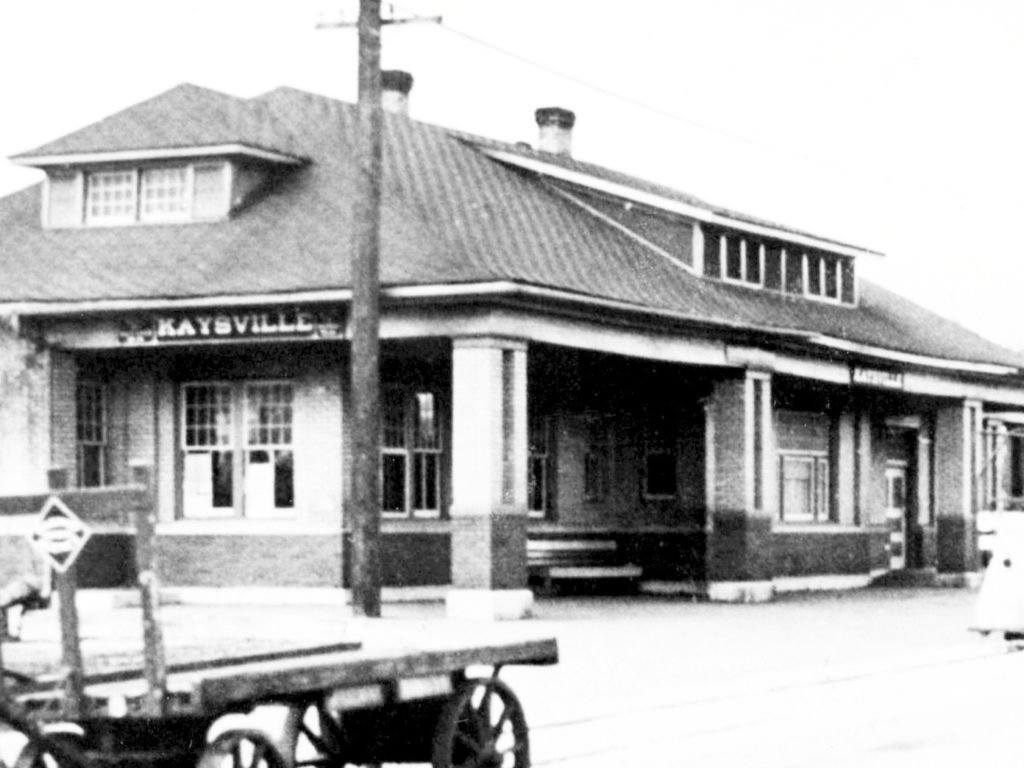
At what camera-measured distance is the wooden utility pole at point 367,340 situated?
19.5 m

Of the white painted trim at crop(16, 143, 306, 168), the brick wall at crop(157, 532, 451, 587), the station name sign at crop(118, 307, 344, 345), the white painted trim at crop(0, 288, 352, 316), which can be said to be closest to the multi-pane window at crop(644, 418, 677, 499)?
the brick wall at crop(157, 532, 451, 587)

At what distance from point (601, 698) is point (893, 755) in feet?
13.1

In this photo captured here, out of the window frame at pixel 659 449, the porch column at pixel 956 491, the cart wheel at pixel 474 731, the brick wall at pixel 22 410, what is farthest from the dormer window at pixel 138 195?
the cart wheel at pixel 474 731

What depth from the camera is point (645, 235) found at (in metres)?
32.1

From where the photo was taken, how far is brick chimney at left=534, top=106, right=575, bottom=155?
127 feet

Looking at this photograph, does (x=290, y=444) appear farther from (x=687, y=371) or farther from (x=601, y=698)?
(x=601, y=698)

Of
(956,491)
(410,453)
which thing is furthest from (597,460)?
(956,491)

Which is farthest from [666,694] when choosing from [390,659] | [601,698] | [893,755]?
[390,659]

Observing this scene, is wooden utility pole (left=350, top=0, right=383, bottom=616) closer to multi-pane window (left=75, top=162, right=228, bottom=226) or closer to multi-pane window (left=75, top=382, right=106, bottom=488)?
multi-pane window (left=75, top=162, right=228, bottom=226)

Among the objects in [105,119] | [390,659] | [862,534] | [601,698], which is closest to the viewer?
[390,659]

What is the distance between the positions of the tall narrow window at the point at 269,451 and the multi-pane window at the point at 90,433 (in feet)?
6.76

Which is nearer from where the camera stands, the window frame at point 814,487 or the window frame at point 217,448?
the window frame at point 217,448

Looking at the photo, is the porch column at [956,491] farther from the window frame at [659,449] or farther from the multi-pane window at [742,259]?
the window frame at [659,449]

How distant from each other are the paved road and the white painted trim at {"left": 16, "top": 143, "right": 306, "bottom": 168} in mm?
6029
